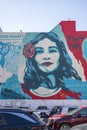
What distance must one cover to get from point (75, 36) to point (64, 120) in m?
36.4

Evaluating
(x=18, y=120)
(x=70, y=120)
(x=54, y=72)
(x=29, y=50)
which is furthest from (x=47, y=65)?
(x=18, y=120)

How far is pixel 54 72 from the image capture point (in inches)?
2189

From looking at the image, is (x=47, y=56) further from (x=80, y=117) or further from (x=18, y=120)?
(x=18, y=120)

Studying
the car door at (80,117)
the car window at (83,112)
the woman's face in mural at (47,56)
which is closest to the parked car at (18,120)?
the car door at (80,117)

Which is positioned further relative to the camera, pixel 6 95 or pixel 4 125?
pixel 6 95

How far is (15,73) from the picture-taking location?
5672cm

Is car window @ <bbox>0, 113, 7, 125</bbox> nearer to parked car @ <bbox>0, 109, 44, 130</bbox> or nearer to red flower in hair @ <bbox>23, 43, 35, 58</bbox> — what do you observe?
parked car @ <bbox>0, 109, 44, 130</bbox>

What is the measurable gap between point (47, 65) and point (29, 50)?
3.38 metres

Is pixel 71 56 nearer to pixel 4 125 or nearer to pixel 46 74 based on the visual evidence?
pixel 46 74

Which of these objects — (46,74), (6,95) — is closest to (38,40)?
(46,74)

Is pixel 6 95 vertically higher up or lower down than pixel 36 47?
lower down

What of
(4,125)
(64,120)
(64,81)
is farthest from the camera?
(64,81)

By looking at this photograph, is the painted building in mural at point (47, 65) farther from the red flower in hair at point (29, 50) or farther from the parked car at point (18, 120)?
the parked car at point (18, 120)

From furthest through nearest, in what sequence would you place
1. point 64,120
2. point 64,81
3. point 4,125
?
point 64,81 → point 64,120 → point 4,125
